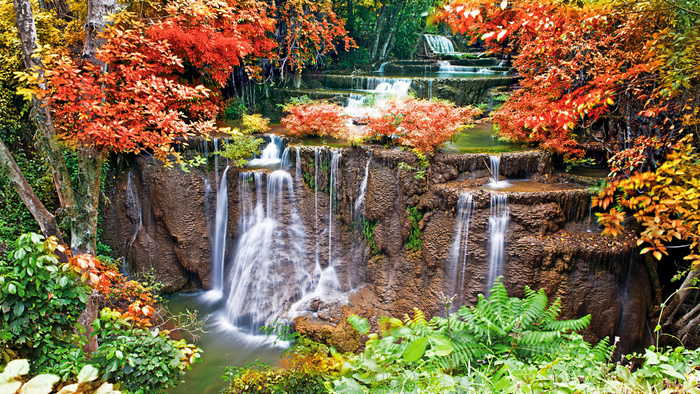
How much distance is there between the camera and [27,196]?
4.74m

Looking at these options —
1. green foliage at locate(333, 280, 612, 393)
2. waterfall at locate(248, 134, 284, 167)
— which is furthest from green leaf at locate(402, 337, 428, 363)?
waterfall at locate(248, 134, 284, 167)

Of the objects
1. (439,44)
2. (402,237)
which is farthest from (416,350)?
(439,44)

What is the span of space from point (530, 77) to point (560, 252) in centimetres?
458

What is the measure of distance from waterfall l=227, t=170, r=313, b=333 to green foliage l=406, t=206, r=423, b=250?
274cm

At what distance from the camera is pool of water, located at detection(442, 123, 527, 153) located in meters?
8.08

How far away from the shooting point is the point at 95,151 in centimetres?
555

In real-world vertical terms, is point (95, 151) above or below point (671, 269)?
above

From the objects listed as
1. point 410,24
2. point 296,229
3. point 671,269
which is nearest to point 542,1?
point 671,269

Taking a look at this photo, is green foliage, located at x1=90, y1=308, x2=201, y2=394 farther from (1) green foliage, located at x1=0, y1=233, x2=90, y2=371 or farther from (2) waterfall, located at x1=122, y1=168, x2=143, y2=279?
(2) waterfall, located at x1=122, y1=168, x2=143, y2=279

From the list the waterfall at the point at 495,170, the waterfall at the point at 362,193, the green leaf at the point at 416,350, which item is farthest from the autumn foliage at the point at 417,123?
the green leaf at the point at 416,350

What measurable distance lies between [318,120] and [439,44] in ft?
47.0

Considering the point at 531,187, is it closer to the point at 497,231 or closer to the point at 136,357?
the point at 497,231

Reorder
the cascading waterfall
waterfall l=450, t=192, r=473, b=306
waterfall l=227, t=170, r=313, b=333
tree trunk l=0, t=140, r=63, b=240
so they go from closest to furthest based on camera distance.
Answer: tree trunk l=0, t=140, r=63, b=240
waterfall l=450, t=192, r=473, b=306
the cascading waterfall
waterfall l=227, t=170, r=313, b=333

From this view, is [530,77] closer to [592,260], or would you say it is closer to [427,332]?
[592,260]
